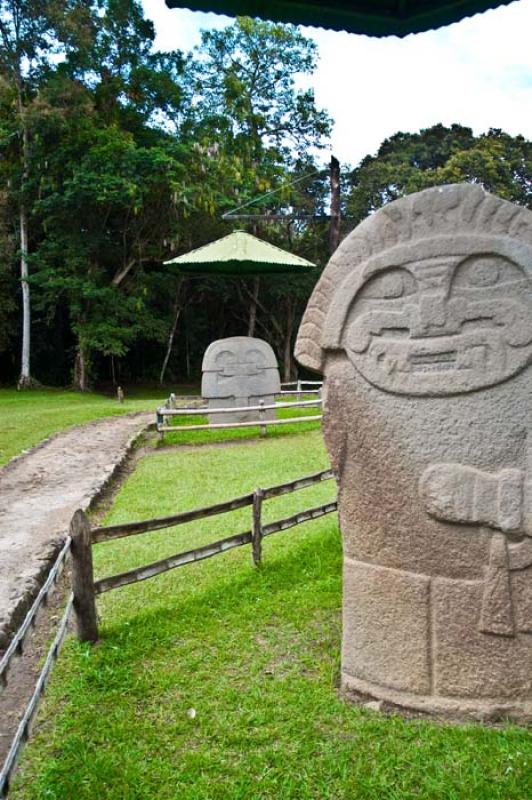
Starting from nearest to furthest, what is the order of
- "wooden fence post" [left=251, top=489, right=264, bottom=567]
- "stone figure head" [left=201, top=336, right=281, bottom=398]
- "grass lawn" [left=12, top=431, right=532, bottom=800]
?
"grass lawn" [left=12, top=431, right=532, bottom=800] → "wooden fence post" [left=251, top=489, right=264, bottom=567] → "stone figure head" [left=201, top=336, right=281, bottom=398]

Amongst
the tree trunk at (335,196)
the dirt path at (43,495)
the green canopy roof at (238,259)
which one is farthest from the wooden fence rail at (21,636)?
the tree trunk at (335,196)

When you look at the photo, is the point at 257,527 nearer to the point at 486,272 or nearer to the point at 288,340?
the point at 486,272

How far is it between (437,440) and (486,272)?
0.86 m

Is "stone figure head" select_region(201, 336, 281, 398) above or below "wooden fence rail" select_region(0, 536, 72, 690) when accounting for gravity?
above

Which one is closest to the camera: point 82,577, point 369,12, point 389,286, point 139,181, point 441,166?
point 369,12

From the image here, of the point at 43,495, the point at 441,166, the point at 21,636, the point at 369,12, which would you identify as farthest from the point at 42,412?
the point at 441,166

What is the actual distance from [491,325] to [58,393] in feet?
62.0

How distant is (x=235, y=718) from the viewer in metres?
3.53

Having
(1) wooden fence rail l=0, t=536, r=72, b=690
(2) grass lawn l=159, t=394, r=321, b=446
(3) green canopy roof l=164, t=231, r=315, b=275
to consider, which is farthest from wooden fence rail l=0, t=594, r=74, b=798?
(3) green canopy roof l=164, t=231, r=315, b=275

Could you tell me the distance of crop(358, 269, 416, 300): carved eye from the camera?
3.44m

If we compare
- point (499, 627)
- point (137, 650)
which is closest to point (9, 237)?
point (137, 650)

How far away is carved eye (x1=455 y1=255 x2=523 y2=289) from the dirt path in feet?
12.1

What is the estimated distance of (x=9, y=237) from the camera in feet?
70.3

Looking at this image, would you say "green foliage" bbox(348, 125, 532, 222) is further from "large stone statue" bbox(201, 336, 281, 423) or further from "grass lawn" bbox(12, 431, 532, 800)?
"grass lawn" bbox(12, 431, 532, 800)
